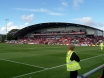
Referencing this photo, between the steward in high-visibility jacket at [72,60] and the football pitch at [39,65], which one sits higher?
the steward in high-visibility jacket at [72,60]

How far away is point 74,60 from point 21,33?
10033 centimetres

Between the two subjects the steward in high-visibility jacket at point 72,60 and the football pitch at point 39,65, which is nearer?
the steward in high-visibility jacket at point 72,60

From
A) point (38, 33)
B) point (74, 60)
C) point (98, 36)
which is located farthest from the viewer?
point (38, 33)

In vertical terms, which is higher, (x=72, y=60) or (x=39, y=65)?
(x=72, y=60)

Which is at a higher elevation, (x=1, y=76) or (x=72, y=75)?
(x=72, y=75)

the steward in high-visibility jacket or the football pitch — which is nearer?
the steward in high-visibility jacket

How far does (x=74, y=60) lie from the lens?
7074mm

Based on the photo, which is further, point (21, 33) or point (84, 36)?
point (21, 33)

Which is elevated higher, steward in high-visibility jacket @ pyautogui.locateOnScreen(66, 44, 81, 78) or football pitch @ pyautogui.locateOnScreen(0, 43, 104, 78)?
steward in high-visibility jacket @ pyautogui.locateOnScreen(66, 44, 81, 78)

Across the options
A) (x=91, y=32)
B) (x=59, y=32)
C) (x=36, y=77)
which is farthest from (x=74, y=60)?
(x=59, y=32)

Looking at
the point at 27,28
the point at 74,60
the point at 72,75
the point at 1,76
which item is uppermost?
the point at 27,28

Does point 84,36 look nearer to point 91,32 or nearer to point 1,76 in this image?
point 91,32

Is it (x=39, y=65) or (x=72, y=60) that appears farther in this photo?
(x=39, y=65)

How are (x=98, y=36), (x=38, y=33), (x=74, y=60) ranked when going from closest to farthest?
1. (x=74, y=60)
2. (x=98, y=36)
3. (x=38, y=33)
